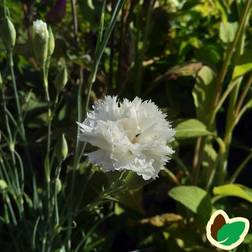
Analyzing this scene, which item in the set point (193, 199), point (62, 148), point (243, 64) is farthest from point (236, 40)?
point (62, 148)

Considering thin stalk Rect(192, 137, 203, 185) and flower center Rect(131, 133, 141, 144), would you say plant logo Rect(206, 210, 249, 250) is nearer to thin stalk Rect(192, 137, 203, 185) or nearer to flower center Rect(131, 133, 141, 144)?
flower center Rect(131, 133, 141, 144)

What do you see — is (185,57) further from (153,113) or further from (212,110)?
(153,113)

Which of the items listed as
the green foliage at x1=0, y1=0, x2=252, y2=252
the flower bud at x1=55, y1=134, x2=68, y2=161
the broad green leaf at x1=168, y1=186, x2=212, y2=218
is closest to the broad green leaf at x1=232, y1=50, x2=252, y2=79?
the green foliage at x1=0, y1=0, x2=252, y2=252

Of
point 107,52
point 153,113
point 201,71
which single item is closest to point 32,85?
point 107,52

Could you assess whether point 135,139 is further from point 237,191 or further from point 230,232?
point 237,191

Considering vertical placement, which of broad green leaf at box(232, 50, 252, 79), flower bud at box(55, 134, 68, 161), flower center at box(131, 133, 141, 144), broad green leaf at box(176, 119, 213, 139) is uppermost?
flower center at box(131, 133, 141, 144)
